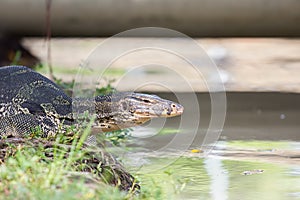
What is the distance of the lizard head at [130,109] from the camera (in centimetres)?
692

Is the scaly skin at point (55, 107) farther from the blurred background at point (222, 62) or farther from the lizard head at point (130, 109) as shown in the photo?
the blurred background at point (222, 62)

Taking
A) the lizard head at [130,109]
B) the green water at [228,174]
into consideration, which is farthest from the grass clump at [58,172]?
the lizard head at [130,109]

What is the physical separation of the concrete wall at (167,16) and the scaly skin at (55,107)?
4.93 m

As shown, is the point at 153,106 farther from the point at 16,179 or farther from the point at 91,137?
the point at 16,179

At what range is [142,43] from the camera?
1614 cm

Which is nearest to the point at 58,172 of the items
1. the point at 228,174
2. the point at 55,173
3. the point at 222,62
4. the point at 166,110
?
the point at 55,173

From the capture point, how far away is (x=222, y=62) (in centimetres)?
1462

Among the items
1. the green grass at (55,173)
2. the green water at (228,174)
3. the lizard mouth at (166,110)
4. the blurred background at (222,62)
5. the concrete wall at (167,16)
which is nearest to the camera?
the green grass at (55,173)

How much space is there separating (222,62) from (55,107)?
7.70 metres

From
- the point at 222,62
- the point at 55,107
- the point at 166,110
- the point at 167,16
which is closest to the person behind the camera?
the point at 166,110

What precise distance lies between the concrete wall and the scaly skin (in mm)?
4930

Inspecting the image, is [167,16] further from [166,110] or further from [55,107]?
[166,110]

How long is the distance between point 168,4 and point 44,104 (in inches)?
206

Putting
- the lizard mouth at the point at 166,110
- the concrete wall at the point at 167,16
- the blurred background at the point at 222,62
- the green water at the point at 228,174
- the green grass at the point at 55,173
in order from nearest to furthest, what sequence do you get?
the green grass at the point at 55,173 → the green water at the point at 228,174 → the lizard mouth at the point at 166,110 → the blurred background at the point at 222,62 → the concrete wall at the point at 167,16
